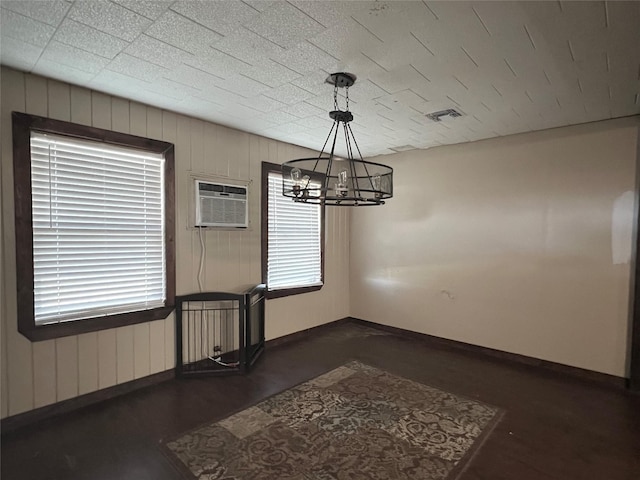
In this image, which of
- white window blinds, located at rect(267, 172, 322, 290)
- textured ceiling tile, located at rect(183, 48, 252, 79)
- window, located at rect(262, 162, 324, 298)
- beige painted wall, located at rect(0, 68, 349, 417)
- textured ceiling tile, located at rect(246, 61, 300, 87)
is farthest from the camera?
white window blinds, located at rect(267, 172, 322, 290)

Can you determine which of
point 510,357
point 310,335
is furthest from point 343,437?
point 510,357

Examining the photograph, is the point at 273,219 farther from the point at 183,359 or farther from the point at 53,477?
the point at 53,477

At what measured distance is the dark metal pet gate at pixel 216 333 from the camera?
3410mm

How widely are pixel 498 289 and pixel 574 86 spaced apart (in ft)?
7.49

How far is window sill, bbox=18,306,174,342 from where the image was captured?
255cm

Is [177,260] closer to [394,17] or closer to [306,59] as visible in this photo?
[306,59]

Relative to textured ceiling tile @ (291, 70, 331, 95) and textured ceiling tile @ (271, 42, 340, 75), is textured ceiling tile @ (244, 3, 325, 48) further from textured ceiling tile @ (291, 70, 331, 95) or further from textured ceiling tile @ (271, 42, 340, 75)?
textured ceiling tile @ (291, 70, 331, 95)

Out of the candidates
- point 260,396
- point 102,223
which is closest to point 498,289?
point 260,396

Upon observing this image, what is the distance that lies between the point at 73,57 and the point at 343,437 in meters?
3.18

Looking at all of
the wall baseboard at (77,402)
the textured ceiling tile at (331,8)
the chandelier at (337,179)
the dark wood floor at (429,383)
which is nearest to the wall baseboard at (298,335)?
the dark wood floor at (429,383)

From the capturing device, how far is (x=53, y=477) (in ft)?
6.62

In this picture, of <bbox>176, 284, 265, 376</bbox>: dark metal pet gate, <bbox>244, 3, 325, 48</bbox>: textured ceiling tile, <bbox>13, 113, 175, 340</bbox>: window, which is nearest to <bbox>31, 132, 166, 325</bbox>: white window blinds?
<bbox>13, 113, 175, 340</bbox>: window

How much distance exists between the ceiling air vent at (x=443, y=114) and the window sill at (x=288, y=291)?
2665mm

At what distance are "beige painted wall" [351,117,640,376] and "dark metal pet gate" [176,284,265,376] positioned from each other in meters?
2.29
